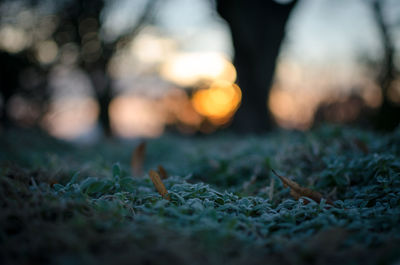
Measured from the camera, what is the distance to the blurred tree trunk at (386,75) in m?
6.96

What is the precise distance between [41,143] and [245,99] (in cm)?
456

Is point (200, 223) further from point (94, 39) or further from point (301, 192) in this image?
point (94, 39)

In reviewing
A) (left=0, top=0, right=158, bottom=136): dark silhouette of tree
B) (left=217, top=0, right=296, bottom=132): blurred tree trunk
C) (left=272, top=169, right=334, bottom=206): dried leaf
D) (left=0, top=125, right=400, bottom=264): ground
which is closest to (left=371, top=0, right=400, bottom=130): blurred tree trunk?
(left=217, top=0, right=296, bottom=132): blurred tree trunk

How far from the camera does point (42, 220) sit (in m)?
1.20

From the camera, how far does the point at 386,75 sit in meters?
9.15

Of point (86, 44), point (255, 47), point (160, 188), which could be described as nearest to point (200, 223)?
point (160, 188)

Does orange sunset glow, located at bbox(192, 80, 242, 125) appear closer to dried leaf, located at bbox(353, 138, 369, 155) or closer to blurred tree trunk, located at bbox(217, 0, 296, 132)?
blurred tree trunk, located at bbox(217, 0, 296, 132)

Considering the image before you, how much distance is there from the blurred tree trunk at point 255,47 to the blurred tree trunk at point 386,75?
11.0ft

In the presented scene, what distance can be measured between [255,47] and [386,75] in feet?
20.3

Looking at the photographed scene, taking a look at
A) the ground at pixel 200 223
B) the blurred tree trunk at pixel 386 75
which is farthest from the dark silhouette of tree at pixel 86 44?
the ground at pixel 200 223

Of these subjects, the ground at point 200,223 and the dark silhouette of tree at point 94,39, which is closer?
the ground at point 200,223

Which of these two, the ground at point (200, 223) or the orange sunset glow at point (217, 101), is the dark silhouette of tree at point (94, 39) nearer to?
the orange sunset glow at point (217, 101)

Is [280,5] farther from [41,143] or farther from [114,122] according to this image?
[114,122]

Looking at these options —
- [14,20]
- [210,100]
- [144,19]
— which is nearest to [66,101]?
[14,20]
